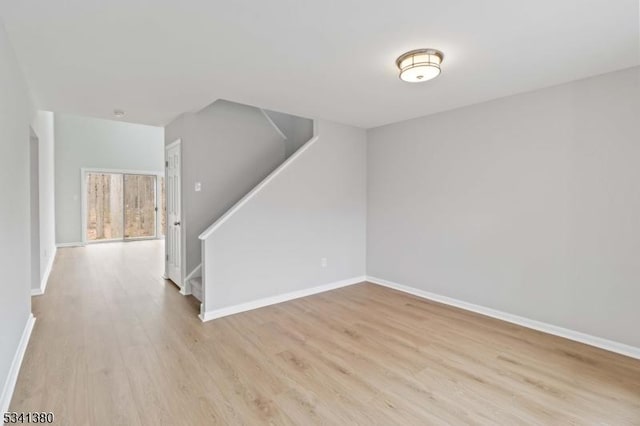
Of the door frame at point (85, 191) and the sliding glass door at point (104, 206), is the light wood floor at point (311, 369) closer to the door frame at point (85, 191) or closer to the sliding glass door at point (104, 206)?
the door frame at point (85, 191)

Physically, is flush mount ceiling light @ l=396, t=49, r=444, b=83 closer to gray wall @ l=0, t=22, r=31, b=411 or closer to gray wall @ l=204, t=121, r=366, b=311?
gray wall @ l=204, t=121, r=366, b=311

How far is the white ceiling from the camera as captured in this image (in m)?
1.82

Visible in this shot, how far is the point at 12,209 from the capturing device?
226 centimetres

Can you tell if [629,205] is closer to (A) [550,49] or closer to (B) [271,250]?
(A) [550,49]

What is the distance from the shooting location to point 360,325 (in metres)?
3.23

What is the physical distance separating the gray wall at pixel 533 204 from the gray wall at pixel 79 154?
7.69m

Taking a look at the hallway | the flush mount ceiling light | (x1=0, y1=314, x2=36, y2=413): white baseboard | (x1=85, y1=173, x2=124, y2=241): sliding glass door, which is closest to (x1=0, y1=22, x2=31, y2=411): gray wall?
(x1=0, y1=314, x2=36, y2=413): white baseboard

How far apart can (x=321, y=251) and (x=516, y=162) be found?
99.4 inches

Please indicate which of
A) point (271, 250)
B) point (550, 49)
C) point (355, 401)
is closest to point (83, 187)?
point (271, 250)

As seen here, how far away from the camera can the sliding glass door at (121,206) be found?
27.9 feet

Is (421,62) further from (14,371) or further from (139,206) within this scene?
(139,206)

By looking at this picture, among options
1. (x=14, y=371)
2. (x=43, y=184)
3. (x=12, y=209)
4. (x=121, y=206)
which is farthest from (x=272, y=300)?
(x=121, y=206)

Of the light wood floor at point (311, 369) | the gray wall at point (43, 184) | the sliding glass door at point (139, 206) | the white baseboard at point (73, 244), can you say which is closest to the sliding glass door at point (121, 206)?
the sliding glass door at point (139, 206)

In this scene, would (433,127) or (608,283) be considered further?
(433,127)
